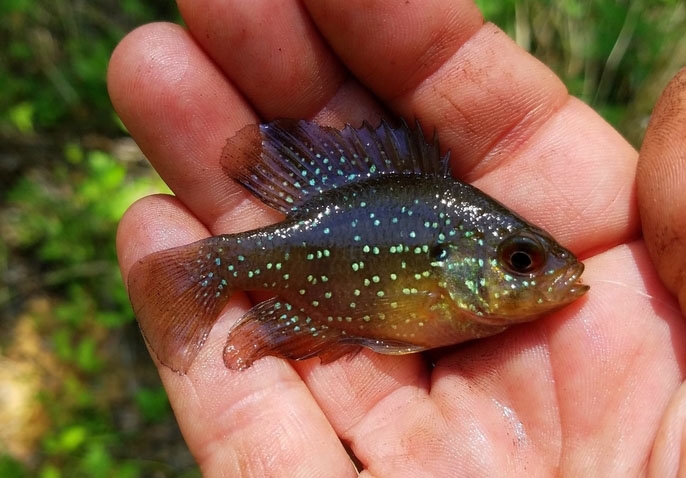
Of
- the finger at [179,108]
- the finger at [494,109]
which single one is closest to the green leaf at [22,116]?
the finger at [179,108]

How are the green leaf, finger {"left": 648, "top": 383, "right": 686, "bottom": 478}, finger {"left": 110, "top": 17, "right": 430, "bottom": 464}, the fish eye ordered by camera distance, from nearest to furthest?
finger {"left": 648, "top": 383, "right": 686, "bottom": 478} → the fish eye → finger {"left": 110, "top": 17, "right": 430, "bottom": 464} → the green leaf

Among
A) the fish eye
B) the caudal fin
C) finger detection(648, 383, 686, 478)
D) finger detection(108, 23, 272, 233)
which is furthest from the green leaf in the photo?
finger detection(648, 383, 686, 478)

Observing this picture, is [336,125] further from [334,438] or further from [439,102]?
[334,438]

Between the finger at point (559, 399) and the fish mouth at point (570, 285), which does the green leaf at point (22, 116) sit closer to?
the finger at point (559, 399)

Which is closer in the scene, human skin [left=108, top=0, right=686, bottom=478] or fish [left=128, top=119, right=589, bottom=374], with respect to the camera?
human skin [left=108, top=0, right=686, bottom=478]

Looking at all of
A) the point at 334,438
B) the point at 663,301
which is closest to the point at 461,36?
the point at 663,301

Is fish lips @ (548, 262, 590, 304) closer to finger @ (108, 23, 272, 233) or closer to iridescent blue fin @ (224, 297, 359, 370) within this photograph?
iridescent blue fin @ (224, 297, 359, 370)
